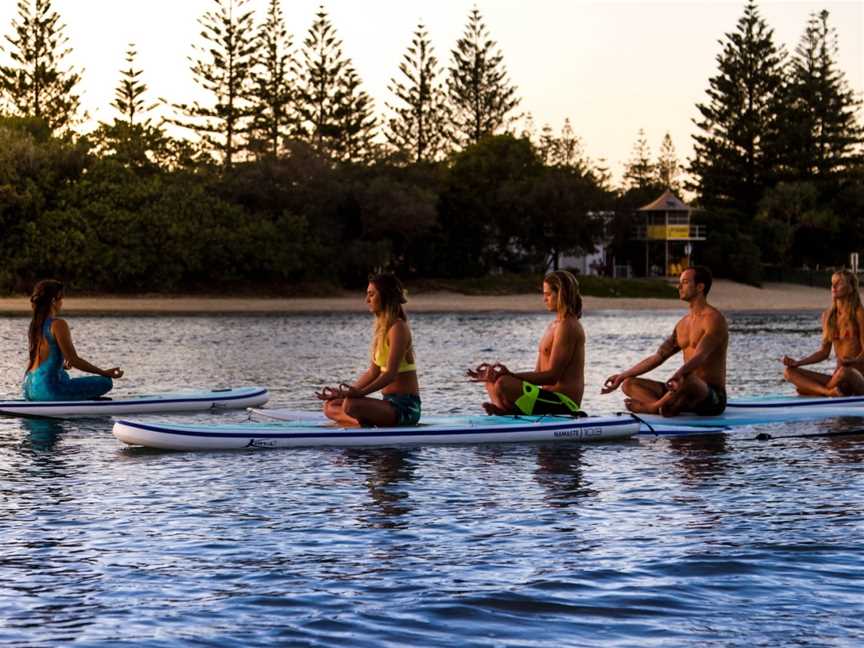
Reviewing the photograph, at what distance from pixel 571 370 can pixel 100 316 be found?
3682 cm

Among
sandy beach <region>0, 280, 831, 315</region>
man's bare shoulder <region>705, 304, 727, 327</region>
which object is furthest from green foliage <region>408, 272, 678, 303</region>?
man's bare shoulder <region>705, 304, 727, 327</region>

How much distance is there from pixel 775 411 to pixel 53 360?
7560 millimetres

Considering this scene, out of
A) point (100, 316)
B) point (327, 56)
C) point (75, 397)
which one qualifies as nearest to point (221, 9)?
point (327, 56)

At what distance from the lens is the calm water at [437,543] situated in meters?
6.94

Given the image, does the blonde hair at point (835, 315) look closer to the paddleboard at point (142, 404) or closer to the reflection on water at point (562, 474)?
the reflection on water at point (562, 474)

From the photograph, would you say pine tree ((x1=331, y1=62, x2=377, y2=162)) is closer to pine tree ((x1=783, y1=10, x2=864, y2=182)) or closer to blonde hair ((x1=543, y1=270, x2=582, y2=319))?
pine tree ((x1=783, y1=10, x2=864, y2=182))

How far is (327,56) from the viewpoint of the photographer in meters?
72.1

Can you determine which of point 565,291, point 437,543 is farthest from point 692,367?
point 437,543

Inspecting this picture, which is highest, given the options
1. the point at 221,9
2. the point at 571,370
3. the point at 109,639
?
the point at 221,9

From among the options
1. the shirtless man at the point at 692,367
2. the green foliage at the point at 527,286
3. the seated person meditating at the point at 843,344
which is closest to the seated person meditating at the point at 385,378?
the shirtless man at the point at 692,367

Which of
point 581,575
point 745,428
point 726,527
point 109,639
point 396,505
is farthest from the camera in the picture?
point 745,428

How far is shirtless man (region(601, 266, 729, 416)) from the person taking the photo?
13109 millimetres

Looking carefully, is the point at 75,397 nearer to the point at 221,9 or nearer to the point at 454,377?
the point at 454,377

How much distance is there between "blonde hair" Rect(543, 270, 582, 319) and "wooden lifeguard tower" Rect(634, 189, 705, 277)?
6190cm
